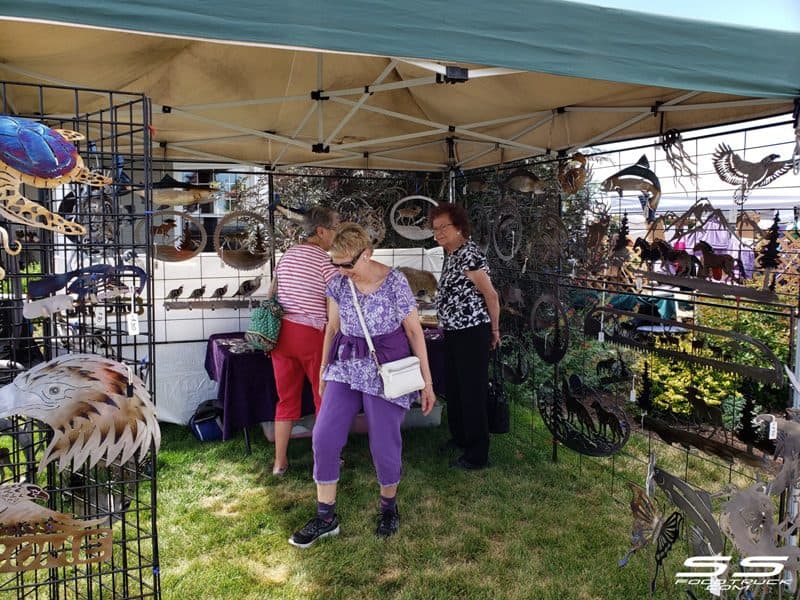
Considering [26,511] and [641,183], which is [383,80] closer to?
[641,183]

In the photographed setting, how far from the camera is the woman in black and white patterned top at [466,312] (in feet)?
11.3

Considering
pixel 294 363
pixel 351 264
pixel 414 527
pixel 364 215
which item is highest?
pixel 364 215

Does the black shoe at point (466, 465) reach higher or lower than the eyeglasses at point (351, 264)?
lower

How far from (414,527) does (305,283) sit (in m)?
1.35

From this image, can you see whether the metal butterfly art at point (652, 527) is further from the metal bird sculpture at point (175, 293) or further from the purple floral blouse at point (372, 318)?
the metal bird sculpture at point (175, 293)

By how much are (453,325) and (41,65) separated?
2.39 meters

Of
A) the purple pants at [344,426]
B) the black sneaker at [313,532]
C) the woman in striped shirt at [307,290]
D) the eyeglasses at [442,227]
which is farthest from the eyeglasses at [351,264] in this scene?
the black sneaker at [313,532]

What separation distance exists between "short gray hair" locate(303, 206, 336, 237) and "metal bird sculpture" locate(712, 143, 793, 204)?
187 centimetres

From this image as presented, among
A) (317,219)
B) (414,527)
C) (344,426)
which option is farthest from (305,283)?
(414,527)

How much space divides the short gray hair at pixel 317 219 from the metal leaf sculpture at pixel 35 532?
75.7 inches

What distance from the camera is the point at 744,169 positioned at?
264 cm

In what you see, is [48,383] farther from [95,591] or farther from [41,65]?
[41,65]

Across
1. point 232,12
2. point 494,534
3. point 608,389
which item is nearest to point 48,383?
point 232,12

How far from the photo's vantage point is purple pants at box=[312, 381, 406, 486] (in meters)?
2.73
